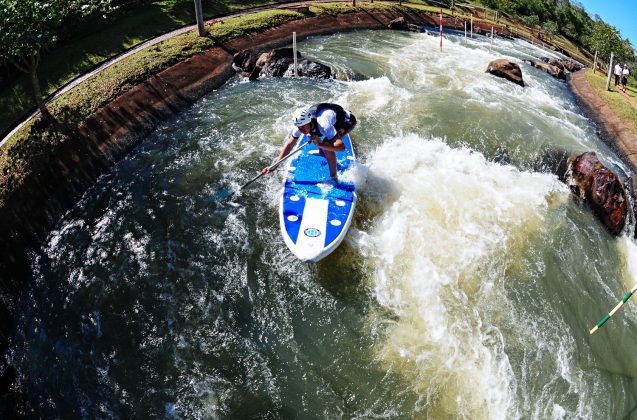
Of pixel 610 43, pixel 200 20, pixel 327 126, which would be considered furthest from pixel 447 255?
pixel 610 43

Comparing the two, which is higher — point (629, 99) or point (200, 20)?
point (200, 20)

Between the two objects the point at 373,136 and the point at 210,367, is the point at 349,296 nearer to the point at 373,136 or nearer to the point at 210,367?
the point at 210,367

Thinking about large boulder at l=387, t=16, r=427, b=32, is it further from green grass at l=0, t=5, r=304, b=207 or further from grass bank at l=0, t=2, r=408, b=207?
green grass at l=0, t=5, r=304, b=207

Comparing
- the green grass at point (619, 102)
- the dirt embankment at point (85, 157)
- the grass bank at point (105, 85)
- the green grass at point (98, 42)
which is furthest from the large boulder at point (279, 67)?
the green grass at point (619, 102)

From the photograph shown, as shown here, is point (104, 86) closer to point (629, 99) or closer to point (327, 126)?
point (327, 126)

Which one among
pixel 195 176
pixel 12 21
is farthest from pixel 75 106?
pixel 195 176

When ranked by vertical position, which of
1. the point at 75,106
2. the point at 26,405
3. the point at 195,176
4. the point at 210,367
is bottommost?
the point at 26,405

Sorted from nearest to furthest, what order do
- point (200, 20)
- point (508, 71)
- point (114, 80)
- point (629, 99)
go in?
point (114, 80), point (629, 99), point (200, 20), point (508, 71)

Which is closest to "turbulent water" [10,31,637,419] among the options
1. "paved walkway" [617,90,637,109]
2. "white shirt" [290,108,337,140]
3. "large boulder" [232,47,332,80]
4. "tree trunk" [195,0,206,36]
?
"white shirt" [290,108,337,140]
